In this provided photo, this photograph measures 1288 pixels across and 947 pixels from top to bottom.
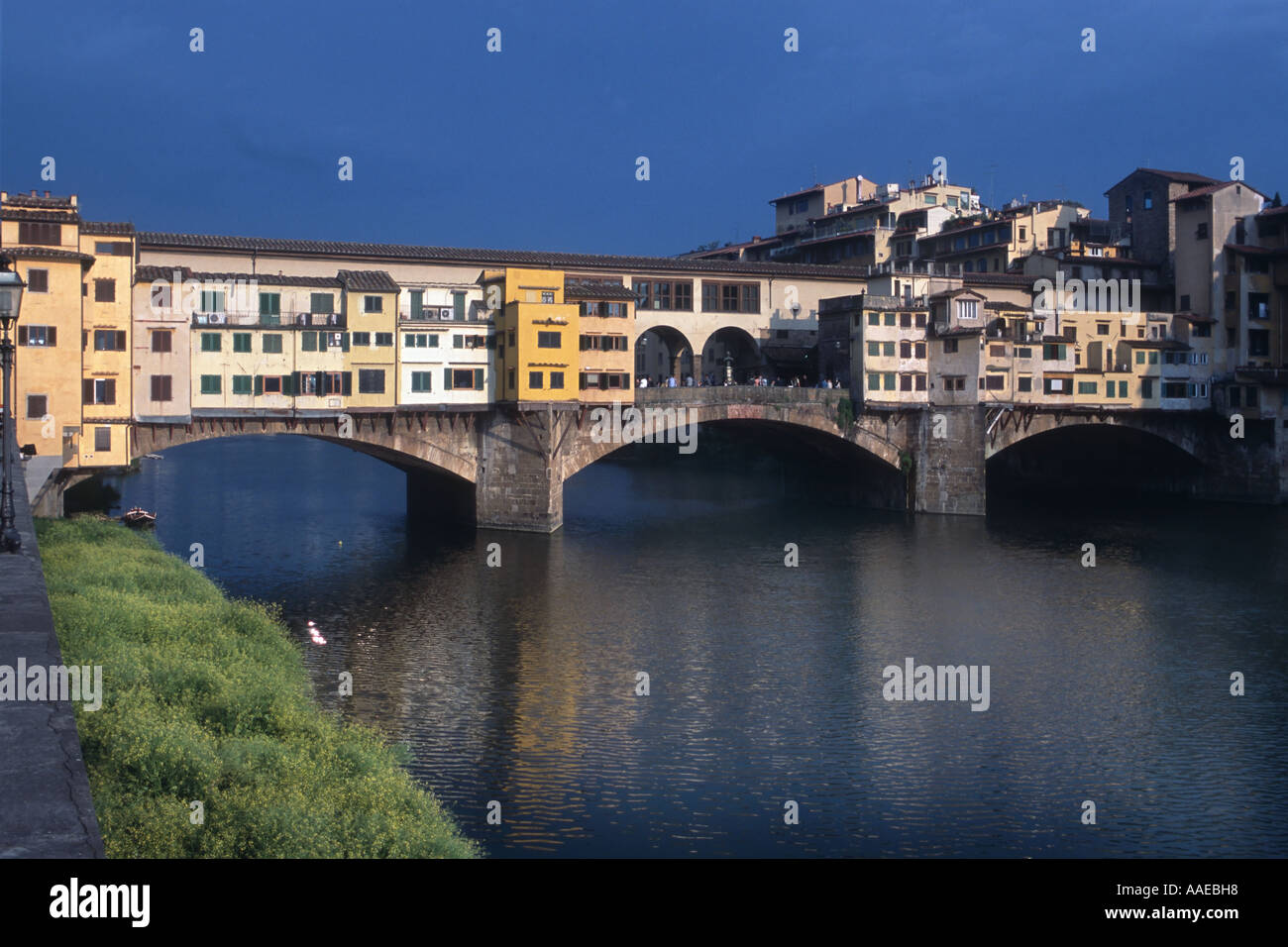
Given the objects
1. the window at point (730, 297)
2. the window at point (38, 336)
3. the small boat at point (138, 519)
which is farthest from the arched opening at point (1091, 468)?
the window at point (38, 336)

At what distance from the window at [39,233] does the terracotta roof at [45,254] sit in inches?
11.2

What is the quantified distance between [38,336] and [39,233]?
3.71 m

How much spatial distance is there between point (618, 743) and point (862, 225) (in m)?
72.4

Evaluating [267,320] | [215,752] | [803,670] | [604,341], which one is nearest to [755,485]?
[604,341]

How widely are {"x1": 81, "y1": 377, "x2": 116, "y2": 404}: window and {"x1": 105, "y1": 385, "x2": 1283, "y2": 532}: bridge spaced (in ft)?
8.86

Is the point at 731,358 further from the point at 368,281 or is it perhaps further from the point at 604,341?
the point at 368,281

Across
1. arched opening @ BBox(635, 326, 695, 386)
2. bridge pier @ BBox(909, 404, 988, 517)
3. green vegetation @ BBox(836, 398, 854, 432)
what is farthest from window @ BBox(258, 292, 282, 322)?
bridge pier @ BBox(909, 404, 988, 517)

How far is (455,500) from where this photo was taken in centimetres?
5766

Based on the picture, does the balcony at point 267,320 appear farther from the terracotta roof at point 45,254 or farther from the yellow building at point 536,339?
the yellow building at point 536,339

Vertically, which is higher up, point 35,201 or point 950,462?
point 35,201

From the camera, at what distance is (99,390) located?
45.5m

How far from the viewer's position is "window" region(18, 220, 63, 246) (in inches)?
1654
